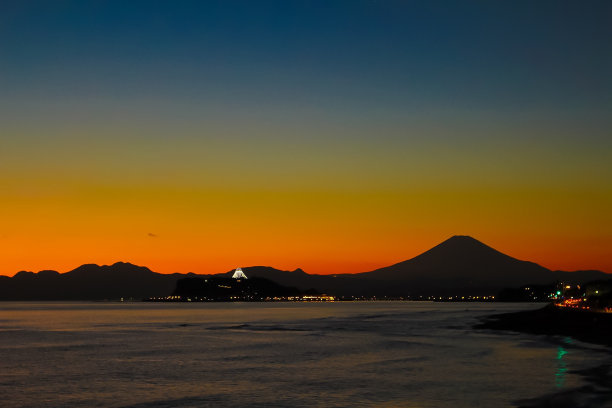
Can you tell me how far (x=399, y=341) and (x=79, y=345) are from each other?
1372 inches

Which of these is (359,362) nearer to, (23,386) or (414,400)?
(414,400)

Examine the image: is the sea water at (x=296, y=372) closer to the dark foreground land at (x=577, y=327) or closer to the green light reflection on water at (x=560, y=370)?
the green light reflection on water at (x=560, y=370)

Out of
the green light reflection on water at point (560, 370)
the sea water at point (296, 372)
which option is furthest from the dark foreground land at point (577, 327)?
the green light reflection on water at point (560, 370)

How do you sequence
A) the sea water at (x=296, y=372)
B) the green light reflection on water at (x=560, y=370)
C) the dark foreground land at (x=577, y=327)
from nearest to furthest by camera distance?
the sea water at (x=296, y=372) → the green light reflection on water at (x=560, y=370) → the dark foreground land at (x=577, y=327)

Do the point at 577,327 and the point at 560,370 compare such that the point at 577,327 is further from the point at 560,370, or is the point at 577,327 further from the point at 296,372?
the point at 296,372

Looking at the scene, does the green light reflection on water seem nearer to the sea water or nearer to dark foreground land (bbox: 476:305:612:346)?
the sea water

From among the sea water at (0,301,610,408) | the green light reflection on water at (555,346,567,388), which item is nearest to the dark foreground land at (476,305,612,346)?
the sea water at (0,301,610,408)

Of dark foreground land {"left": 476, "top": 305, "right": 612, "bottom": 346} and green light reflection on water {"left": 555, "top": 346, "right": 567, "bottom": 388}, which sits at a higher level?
dark foreground land {"left": 476, "top": 305, "right": 612, "bottom": 346}

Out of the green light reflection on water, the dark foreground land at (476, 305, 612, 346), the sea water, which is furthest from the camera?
the dark foreground land at (476, 305, 612, 346)

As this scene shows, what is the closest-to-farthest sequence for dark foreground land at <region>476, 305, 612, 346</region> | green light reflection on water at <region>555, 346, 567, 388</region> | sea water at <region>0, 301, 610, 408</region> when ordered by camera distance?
sea water at <region>0, 301, 610, 408</region>
green light reflection on water at <region>555, 346, 567, 388</region>
dark foreground land at <region>476, 305, 612, 346</region>

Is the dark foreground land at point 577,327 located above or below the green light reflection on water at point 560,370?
above

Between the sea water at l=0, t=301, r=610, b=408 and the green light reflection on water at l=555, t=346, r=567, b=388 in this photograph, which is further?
the green light reflection on water at l=555, t=346, r=567, b=388

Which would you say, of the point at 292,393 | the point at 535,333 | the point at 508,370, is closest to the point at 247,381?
the point at 292,393

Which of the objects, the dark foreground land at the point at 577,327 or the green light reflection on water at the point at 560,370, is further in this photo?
the dark foreground land at the point at 577,327
